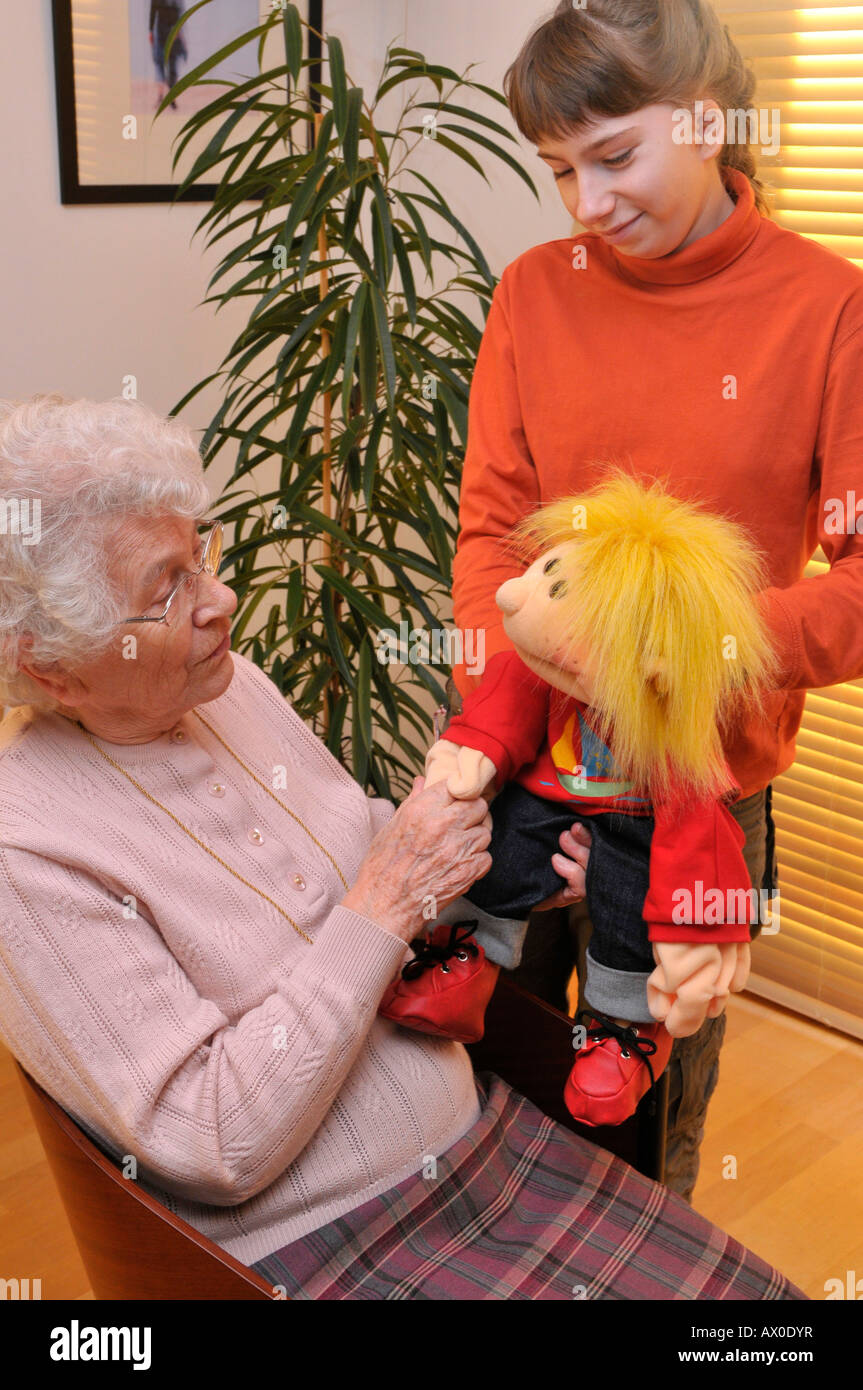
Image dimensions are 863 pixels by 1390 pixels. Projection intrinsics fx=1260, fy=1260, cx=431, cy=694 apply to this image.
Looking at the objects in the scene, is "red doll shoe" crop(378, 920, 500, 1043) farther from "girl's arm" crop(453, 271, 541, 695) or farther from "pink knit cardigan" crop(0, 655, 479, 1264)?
"girl's arm" crop(453, 271, 541, 695)

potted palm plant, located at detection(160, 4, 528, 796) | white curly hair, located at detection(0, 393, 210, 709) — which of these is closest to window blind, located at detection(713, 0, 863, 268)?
potted palm plant, located at detection(160, 4, 528, 796)

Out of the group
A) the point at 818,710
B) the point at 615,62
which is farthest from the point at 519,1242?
the point at 818,710

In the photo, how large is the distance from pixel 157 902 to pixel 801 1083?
2071 mm

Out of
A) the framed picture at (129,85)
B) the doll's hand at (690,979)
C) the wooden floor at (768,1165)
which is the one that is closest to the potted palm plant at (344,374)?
the framed picture at (129,85)

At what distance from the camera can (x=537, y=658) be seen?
1323mm

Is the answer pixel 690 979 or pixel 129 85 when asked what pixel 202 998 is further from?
pixel 129 85

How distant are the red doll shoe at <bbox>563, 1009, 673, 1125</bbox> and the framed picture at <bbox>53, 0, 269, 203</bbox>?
Answer: 2349 mm

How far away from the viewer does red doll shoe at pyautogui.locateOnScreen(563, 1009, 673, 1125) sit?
1352 millimetres

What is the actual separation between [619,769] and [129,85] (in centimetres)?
245

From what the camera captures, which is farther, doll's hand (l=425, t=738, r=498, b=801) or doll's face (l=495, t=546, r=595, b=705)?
doll's hand (l=425, t=738, r=498, b=801)

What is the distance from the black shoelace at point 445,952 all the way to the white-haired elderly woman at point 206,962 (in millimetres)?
22

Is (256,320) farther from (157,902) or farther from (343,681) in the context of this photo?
(157,902)

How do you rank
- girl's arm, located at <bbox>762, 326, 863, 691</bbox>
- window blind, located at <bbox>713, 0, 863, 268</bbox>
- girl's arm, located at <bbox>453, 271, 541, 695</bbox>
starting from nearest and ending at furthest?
girl's arm, located at <bbox>762, 326, 863, 691</bbox>
girl's arm, located at <bbox>453, 271, 541, 695</bbox>
window blind, located at <bbox>713, 0, 863, 268</bbox>
